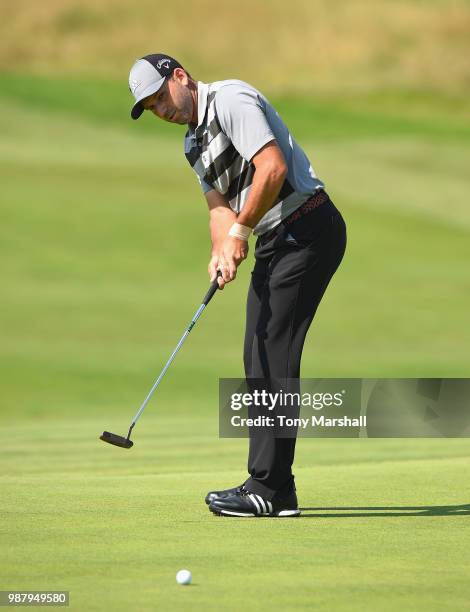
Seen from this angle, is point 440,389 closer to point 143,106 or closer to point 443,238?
point 143,106

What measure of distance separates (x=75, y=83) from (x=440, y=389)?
23.6 metres

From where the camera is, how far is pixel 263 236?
577cm

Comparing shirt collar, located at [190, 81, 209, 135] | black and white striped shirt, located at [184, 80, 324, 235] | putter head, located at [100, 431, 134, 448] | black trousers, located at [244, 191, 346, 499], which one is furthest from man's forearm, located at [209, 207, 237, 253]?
putter head, located at [100, 431, 134, 448]

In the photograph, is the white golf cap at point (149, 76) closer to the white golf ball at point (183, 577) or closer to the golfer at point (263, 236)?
the golfer at point (263, 236)

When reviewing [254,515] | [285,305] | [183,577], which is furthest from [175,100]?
[183,577]

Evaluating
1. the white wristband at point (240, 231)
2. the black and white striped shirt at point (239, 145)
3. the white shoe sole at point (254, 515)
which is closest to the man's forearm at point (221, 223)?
the black and white striped shirt at point (239, 145)

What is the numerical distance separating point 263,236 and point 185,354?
32.9 feet

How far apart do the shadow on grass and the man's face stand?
1761 mm

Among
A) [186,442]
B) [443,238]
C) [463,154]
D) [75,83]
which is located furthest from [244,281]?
[75,83]

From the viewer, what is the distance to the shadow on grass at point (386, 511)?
5.52 m

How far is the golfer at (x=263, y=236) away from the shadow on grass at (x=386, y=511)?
0.14 meters

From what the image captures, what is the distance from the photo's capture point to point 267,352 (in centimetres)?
573

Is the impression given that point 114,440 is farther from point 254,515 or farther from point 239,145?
point 239,145

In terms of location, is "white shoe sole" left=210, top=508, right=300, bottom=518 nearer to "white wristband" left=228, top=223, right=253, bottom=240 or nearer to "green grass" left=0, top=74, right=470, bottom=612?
"green grass" left=0, top=74, right=470, bottom=612
